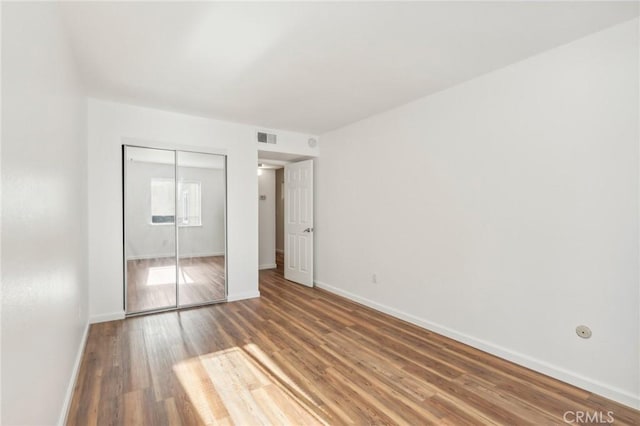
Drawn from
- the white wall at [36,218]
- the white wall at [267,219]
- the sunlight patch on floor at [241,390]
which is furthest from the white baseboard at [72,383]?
the white wall at [267,219]

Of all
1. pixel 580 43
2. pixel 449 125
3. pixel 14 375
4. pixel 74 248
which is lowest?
pixel 14 375

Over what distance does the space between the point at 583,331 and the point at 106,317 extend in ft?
15.4

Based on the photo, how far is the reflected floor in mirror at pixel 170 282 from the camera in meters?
3.81

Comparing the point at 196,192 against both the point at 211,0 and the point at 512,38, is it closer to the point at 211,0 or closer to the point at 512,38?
the point at 211,0

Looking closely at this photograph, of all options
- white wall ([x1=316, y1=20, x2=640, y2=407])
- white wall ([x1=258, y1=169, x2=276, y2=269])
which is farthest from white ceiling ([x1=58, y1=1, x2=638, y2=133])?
white wall ([x1=258, y1=169, x2=276, y2=269])

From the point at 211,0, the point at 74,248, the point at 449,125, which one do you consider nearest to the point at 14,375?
the point at 74,248

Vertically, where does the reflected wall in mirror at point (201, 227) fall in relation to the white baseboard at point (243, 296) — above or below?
above

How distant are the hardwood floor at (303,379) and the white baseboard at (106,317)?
0.11 m

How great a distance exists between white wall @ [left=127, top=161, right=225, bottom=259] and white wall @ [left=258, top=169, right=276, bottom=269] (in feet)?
7.86

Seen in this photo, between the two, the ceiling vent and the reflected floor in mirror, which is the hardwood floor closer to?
the reflected floor in mirror

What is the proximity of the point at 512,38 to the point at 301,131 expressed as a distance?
3202mm

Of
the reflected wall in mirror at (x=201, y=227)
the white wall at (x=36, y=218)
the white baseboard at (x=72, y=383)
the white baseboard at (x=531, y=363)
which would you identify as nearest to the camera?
the white wall at (x=36, y=218)

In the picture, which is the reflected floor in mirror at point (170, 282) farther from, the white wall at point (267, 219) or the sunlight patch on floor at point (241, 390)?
the white wall at point (267, 219)

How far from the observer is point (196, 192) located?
4.18 m
